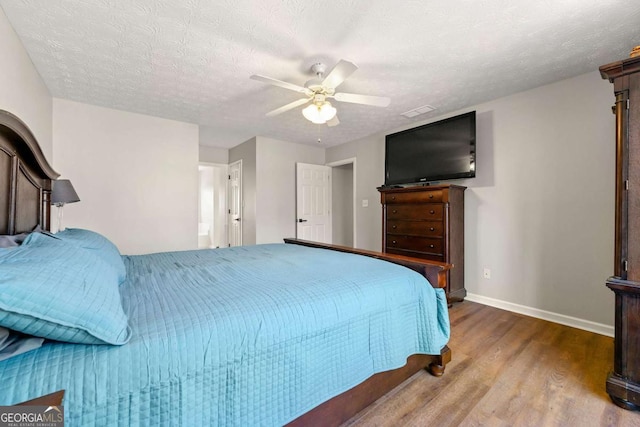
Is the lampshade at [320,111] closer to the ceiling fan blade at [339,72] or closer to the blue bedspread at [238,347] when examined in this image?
the ceiling fan blade at [339,72]

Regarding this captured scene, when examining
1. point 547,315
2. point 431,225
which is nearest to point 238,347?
point 431,225

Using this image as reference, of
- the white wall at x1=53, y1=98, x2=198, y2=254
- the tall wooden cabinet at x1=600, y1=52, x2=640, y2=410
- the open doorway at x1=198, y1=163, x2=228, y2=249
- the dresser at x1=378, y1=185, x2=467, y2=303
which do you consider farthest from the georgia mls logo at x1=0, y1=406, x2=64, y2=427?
the open doorway at x1=198, y1=163, x2=228, y2=249

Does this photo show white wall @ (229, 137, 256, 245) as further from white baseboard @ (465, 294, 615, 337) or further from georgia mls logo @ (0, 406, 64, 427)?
georgia mls logo @ (0, 406, 64, 427)

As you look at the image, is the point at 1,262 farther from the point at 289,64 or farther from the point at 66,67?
the point at 66,67

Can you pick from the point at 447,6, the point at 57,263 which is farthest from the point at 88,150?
the point at 447,6

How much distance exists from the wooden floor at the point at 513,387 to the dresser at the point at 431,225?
0.84 m

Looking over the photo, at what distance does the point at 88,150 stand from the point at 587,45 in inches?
198

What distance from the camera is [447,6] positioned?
1686 mm

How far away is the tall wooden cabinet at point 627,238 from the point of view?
1.50m

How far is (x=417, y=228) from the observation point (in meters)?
3.28

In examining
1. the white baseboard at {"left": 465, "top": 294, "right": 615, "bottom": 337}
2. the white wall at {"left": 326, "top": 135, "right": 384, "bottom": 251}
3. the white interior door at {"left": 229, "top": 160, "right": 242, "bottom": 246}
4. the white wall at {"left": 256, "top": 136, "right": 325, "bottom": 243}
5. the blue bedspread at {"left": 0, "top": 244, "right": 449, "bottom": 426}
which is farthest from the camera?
the white interior door at {"left": 229, "top": 160, "right": 242, "bottom": 246}

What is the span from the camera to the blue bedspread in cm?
77

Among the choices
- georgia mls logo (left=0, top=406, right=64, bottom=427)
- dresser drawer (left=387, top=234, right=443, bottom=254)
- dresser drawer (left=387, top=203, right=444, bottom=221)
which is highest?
dresser drawer (left=387, top=203, right=444, bottom=221)

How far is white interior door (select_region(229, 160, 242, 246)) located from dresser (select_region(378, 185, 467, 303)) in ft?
9.71
